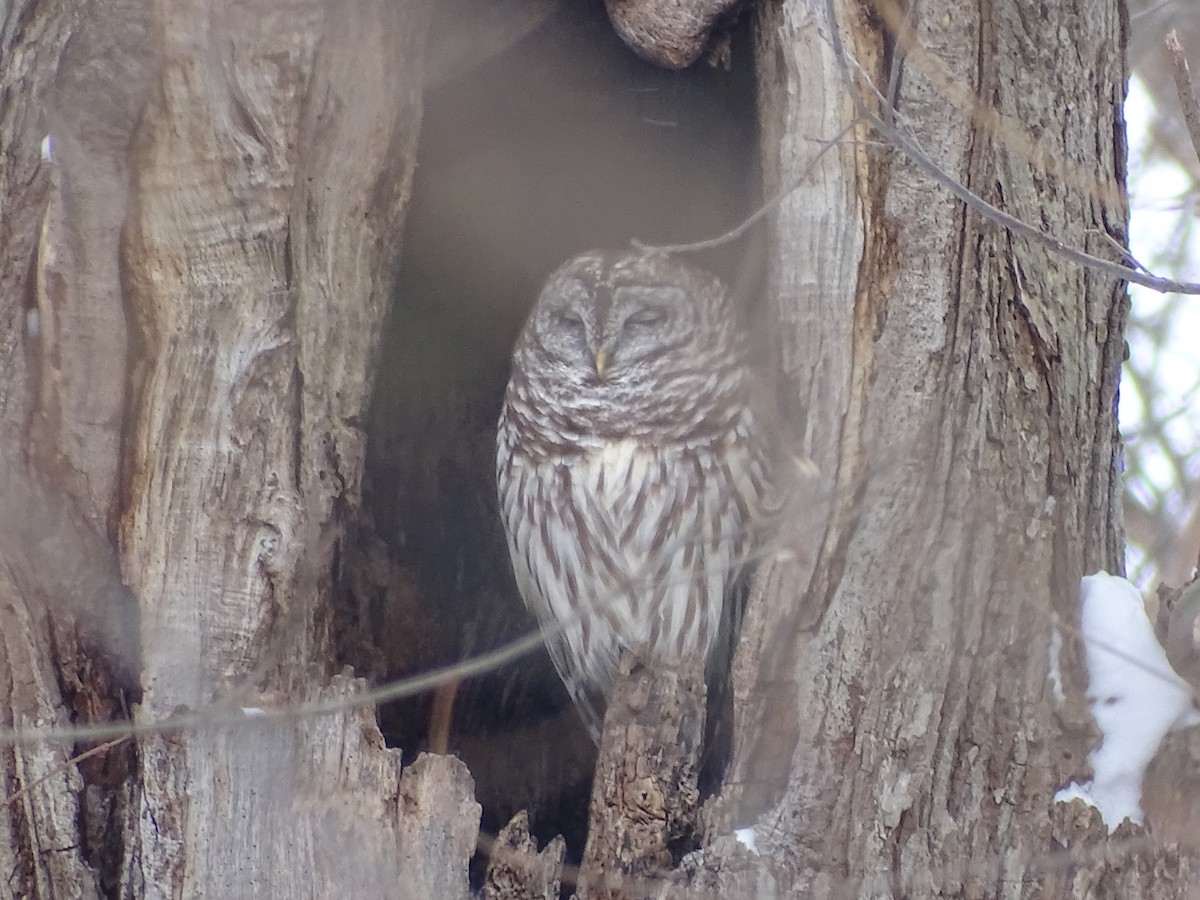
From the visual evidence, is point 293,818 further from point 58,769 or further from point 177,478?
point 177,478

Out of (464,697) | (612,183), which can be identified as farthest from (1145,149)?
(464,697)

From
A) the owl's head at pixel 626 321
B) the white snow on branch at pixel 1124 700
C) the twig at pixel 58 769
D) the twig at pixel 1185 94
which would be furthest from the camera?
the owl's head at pixel 626 321

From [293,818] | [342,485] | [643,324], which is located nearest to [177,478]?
[342,485]

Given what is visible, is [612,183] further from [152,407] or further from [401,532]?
[152,407]

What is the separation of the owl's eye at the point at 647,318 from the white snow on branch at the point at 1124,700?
144cm

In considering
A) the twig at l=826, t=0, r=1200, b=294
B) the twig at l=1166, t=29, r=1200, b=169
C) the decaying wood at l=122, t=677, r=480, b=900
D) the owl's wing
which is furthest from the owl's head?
the twig at l=1166, t=29, r=1200, b=169

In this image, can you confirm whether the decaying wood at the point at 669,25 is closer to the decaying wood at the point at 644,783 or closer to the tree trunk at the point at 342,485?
the tree trunk at the point at 342,485

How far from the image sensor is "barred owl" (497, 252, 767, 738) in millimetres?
3598

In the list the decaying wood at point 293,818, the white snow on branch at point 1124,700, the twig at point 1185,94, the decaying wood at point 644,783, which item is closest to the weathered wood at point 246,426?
the decaying wood at point 293,818

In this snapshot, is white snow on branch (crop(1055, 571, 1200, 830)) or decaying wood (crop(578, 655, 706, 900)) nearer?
white snow on branch (crop(1055, 571, 1200, 830))

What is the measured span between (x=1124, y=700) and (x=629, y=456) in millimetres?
1384

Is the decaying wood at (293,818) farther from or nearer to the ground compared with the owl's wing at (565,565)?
nearer to the ground

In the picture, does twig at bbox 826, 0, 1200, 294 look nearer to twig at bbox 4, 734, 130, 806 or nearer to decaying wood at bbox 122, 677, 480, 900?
decaying wood at bbox 122, 677, 480, 900

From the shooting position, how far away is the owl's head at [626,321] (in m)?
3.75
